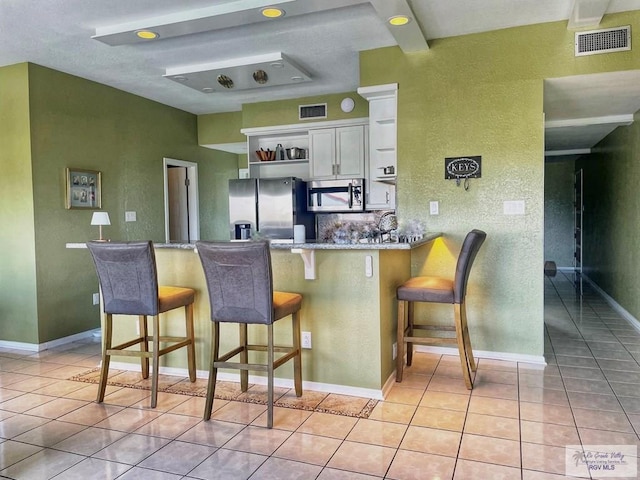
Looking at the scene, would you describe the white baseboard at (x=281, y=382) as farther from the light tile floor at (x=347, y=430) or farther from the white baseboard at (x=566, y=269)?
the white baseboard at (x=566, y=269)

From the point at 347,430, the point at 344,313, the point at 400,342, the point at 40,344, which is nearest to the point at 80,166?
the point at 40,344

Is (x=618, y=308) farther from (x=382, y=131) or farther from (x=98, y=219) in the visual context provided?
(x=98, y=219)

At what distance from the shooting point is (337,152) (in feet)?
17.8

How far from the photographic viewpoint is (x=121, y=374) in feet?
11.7

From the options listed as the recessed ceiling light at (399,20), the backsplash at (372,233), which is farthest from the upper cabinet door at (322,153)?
the recessed ceiling light at (399,20)

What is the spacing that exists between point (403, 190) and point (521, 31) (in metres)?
1.50

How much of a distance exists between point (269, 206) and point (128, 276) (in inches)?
106

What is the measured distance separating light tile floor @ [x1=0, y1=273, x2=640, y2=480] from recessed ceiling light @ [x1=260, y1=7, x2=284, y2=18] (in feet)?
8.33

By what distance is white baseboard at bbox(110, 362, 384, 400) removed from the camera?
2.97m

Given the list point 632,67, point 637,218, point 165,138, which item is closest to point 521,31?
point 632,67

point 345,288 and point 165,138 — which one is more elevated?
point 165,138

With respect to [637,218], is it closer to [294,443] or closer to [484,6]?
[484,6]

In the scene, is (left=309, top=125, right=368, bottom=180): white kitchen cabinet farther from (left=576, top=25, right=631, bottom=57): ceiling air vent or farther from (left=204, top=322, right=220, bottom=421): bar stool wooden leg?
(left=204, top=322, right=220, bottom=421): bar stool wooden leg

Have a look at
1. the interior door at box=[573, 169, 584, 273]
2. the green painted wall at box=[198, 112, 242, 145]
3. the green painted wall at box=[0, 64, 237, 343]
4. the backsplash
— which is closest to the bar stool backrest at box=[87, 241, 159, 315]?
the backsplash
